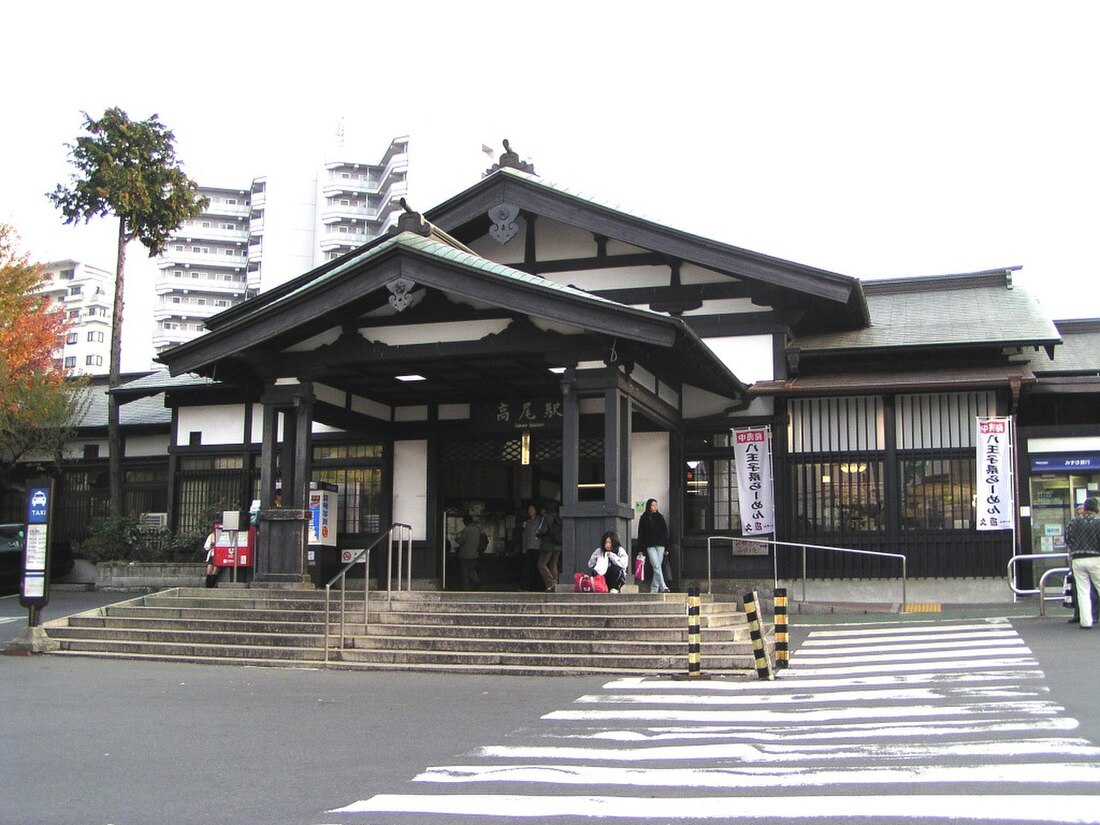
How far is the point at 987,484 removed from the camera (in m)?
19.3

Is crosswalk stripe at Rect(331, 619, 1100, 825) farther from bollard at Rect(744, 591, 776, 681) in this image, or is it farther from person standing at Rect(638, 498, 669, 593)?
person standing at Rect(638, 498, 669, 593)

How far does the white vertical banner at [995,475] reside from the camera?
1919 centimetres

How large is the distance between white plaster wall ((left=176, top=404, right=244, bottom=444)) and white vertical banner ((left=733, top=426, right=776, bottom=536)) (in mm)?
10591

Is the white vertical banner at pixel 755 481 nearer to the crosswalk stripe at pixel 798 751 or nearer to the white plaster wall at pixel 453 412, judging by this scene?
the white plaster wall at pixel 453 412

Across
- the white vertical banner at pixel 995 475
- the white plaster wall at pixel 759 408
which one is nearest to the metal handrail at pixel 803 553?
the white vertical banner at pixel 995 475

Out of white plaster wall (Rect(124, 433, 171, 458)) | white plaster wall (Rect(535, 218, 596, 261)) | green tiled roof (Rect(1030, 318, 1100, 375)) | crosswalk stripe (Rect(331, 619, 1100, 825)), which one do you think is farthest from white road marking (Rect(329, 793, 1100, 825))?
white plaster wall (Rect(124, 433, 171, 458))

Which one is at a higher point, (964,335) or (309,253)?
(309,253)

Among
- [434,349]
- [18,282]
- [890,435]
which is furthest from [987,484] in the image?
[18,282]

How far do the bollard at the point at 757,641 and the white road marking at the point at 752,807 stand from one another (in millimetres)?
5241

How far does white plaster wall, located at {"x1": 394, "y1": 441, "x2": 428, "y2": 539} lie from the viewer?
20.8m

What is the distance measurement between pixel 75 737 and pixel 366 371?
896 centimetres

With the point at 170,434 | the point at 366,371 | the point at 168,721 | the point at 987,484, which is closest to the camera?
the point at 168,721

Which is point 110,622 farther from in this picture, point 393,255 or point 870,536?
point 870,536

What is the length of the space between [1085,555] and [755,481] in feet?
19.8
